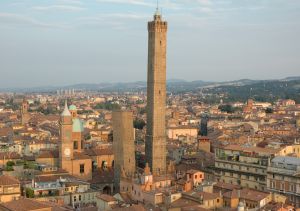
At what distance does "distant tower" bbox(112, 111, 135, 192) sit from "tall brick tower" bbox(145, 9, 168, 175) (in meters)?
3.71

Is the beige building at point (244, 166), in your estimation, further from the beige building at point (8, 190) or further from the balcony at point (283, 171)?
the beige building at point (8, 190)

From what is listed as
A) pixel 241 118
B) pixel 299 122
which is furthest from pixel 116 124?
pixel 241 118

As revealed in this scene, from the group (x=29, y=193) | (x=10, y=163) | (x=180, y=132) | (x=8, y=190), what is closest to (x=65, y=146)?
(x=10, y=163)

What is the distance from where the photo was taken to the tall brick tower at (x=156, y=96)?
52.6m

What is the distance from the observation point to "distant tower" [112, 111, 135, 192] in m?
48.6

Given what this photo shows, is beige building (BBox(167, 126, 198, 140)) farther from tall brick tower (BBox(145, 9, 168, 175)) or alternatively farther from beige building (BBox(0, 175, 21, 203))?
beige building (BBox(0, 175, 21, 203))

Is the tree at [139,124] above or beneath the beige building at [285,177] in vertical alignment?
beneath

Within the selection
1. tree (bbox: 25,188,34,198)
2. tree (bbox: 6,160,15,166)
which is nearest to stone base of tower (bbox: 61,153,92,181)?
tree (bbox: 6,160,15,166)

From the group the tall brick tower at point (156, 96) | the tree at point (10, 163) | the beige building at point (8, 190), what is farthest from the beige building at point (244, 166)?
the tree at point (10, 163)

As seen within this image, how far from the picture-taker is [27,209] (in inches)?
1171

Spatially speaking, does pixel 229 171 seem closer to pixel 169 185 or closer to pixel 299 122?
pixel 169 185

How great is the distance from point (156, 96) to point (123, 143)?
22.5 ft

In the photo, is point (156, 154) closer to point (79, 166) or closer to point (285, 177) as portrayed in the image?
point (79, 166)

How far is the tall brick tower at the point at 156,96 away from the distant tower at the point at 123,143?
3.71 metres
